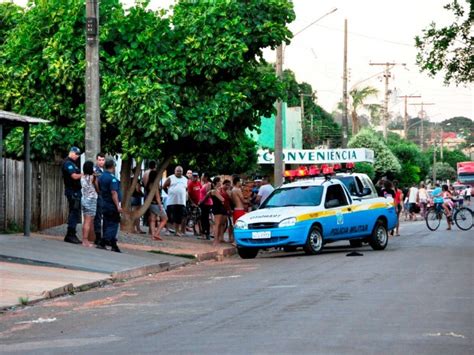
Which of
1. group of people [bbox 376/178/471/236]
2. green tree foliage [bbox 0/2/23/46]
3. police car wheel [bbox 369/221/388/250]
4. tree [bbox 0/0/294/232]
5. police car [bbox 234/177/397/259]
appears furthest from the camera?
group of people [bbox 376/178/471/236]

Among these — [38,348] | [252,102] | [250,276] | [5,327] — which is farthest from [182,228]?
[38,348]

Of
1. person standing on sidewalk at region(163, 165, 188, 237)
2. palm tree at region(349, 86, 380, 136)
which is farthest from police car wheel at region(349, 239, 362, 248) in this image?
palm tree at region(349, 86, 380, 136)

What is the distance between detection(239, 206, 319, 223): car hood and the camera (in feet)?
79.3

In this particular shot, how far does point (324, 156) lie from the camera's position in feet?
199

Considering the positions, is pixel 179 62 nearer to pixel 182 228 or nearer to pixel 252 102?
pixel 252 102

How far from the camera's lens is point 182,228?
32.3 m

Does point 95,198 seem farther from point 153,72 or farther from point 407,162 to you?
point 407,162

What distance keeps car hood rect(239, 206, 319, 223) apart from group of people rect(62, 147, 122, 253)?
10.6 feet

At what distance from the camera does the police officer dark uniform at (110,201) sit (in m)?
22.3

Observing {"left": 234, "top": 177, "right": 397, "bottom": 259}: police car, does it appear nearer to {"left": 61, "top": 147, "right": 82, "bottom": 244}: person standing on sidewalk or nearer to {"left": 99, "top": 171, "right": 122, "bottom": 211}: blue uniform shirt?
{"left": 99, "top": 171, "right": 122, "bottom": 211}: blue uniform shirt

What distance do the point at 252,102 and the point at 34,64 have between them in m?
5.38

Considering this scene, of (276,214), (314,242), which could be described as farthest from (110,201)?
(314,242)

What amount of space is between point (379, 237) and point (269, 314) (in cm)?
1436

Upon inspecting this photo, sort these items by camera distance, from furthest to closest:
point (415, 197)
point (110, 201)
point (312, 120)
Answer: point (312, 120), point (415, 197), point (110, 201)
